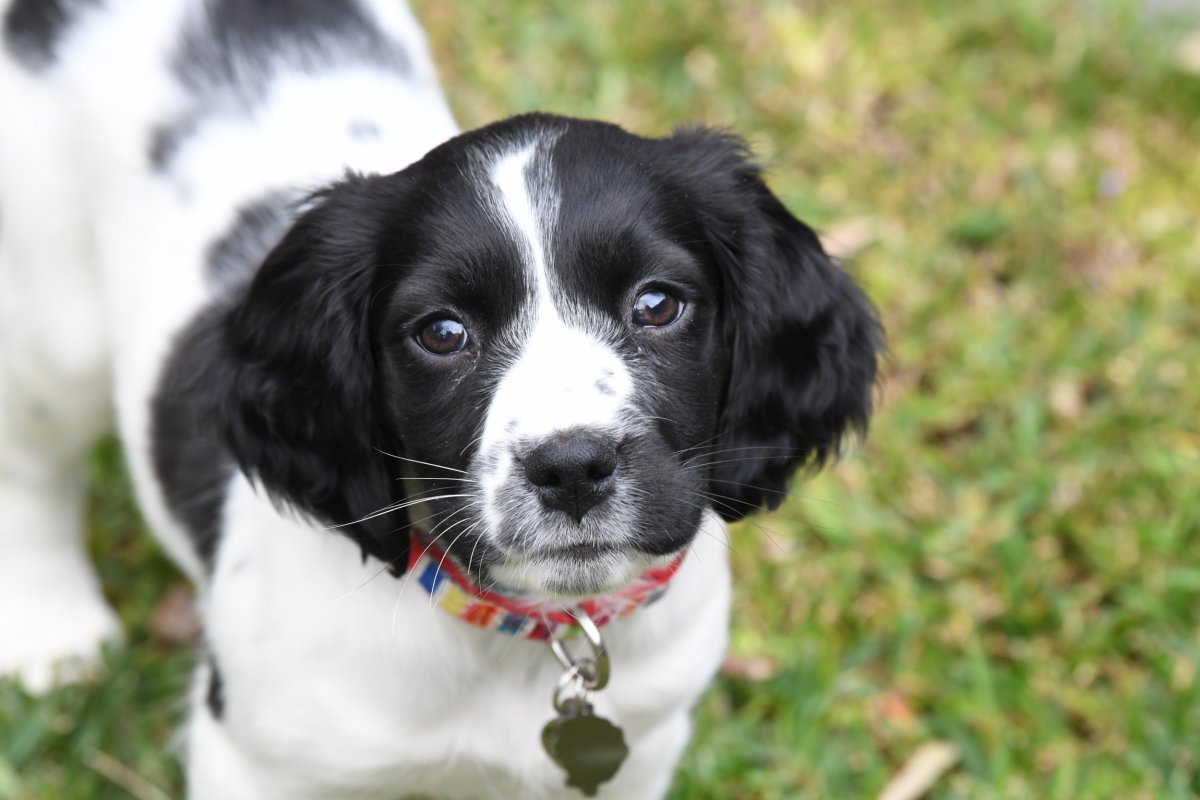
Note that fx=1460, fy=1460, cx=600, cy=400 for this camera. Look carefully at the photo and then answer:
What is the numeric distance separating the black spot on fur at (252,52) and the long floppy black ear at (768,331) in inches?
39.0

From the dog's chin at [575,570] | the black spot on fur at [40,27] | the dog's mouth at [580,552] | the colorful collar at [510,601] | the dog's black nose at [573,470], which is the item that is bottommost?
the colorful collar at [510,601]

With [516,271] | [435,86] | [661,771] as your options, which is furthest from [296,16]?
[661,771]

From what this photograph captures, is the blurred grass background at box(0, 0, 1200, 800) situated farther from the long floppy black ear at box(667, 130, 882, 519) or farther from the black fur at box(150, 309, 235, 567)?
the black fur at box(150, 309, 235, 567)

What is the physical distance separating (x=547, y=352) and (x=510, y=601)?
0.54m

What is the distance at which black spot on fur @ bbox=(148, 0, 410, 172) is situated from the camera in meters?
3.23

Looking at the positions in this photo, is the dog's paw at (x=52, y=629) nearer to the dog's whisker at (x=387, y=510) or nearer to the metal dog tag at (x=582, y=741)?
the dog's whisker at (x=387, y=510)

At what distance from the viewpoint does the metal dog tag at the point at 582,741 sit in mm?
2646

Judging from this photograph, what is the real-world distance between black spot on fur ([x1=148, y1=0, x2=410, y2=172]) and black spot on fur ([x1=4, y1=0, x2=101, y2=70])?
280 millimetres

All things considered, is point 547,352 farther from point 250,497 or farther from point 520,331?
point 250,497

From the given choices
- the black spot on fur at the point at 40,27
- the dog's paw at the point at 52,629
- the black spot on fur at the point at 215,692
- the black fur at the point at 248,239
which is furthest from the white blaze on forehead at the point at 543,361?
the dog's paw at the point at 52,629

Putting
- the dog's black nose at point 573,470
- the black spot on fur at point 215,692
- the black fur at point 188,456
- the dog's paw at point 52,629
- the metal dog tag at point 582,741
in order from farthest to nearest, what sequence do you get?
the dog's paw at point 52,629, the black fur at point 188,456, the black spot on fur at point 215,692, the metal dog tag at point 582,741, the dog's black nose at point 573,470

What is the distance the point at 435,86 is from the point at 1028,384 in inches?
84.9

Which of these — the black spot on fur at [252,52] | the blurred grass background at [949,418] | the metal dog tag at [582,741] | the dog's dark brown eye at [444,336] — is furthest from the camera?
the blurred grass background at [949,418]

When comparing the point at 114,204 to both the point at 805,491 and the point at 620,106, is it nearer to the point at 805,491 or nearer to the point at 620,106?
the point at 805,491
